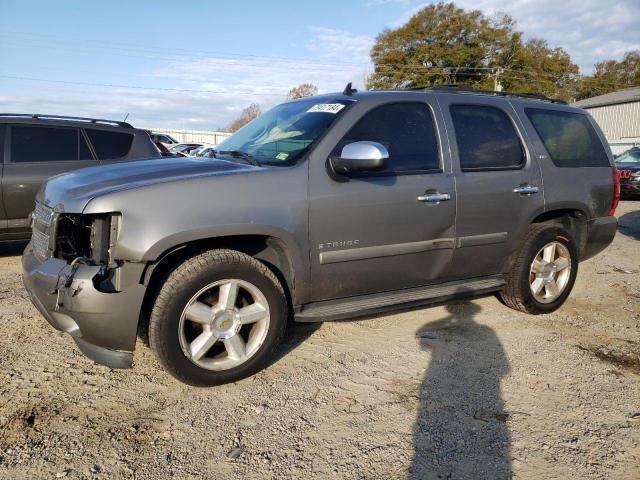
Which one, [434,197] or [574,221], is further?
[574,221]

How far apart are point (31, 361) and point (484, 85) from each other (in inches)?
1696

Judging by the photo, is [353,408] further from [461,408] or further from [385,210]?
[385,210]

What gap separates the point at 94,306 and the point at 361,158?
69.6 inches

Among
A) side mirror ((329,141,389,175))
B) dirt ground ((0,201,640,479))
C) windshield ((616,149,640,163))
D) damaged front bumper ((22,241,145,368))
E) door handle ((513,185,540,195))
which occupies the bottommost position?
dirt ground ((0,201,640,479))

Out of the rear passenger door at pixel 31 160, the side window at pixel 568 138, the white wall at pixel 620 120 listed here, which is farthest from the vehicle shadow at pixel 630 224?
the white wall at pixel 620 120

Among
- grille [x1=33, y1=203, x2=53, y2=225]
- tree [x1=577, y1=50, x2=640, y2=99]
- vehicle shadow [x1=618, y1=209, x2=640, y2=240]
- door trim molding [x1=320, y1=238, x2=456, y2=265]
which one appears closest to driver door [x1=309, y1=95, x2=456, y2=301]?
door trim molding [x1=320, y1=238, x2=456, y2=265]

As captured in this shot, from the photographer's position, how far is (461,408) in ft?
9.22

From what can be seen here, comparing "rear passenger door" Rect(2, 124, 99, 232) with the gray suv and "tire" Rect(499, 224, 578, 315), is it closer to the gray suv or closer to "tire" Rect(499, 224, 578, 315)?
the gray suv

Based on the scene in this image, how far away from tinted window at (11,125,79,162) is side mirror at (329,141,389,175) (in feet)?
14.1

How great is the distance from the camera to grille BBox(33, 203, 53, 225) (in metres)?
3.01

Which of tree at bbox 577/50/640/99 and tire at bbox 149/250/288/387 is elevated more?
tree at bbox 577/50/640/99

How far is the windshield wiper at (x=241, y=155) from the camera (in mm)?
3300

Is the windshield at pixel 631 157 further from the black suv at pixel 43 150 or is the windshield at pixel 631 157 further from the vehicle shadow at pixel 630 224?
the black suv at pixel 43 150

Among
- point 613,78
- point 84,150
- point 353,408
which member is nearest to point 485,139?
point 353,408
